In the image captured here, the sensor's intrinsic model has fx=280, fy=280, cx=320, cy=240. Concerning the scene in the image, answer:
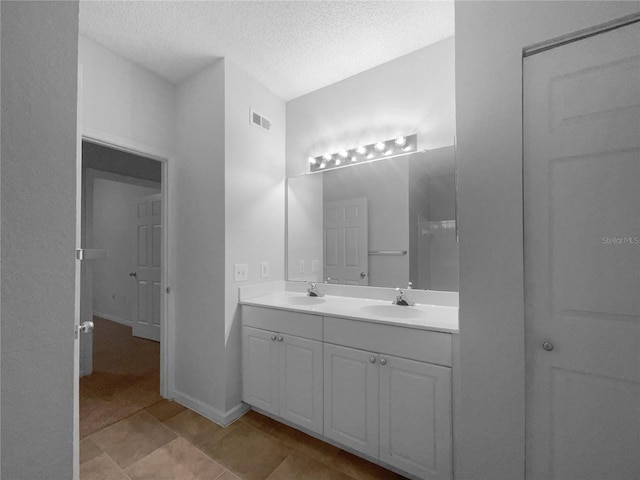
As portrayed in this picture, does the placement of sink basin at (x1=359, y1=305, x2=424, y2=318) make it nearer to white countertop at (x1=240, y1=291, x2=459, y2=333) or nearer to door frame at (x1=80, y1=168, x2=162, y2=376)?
white countertop at (x1=240, y1=291, x2=459, y2=333)

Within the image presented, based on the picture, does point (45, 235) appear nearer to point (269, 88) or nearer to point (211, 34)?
point (211, 34)

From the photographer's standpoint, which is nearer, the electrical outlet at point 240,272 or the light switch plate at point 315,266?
the electrical outlet at point 240,272

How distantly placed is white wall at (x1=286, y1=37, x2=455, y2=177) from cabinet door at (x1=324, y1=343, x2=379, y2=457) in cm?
149

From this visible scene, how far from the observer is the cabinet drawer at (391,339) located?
1363mm

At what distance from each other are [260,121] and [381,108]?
987 millimetres

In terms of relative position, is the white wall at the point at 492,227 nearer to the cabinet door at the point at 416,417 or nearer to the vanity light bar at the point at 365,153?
the cabinet door at the point at 416,417

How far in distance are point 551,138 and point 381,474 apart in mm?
1850

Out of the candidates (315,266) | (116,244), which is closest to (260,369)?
(315,266)

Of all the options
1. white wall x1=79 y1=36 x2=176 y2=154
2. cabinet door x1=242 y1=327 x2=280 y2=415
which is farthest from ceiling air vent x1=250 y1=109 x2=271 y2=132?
cabinet door x1=242 y1=327 x2=280 y2=415

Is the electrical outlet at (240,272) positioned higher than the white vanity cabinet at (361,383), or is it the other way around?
the electrical outlet at (240,272)

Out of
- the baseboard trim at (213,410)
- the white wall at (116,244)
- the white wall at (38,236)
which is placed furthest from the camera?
the white wall at (116,244)

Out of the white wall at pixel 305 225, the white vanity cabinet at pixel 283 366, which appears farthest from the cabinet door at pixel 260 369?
the white wall at pixel 305 225

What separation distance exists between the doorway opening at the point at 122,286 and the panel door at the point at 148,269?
0.5 inches

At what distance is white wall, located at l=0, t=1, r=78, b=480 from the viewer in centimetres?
51
